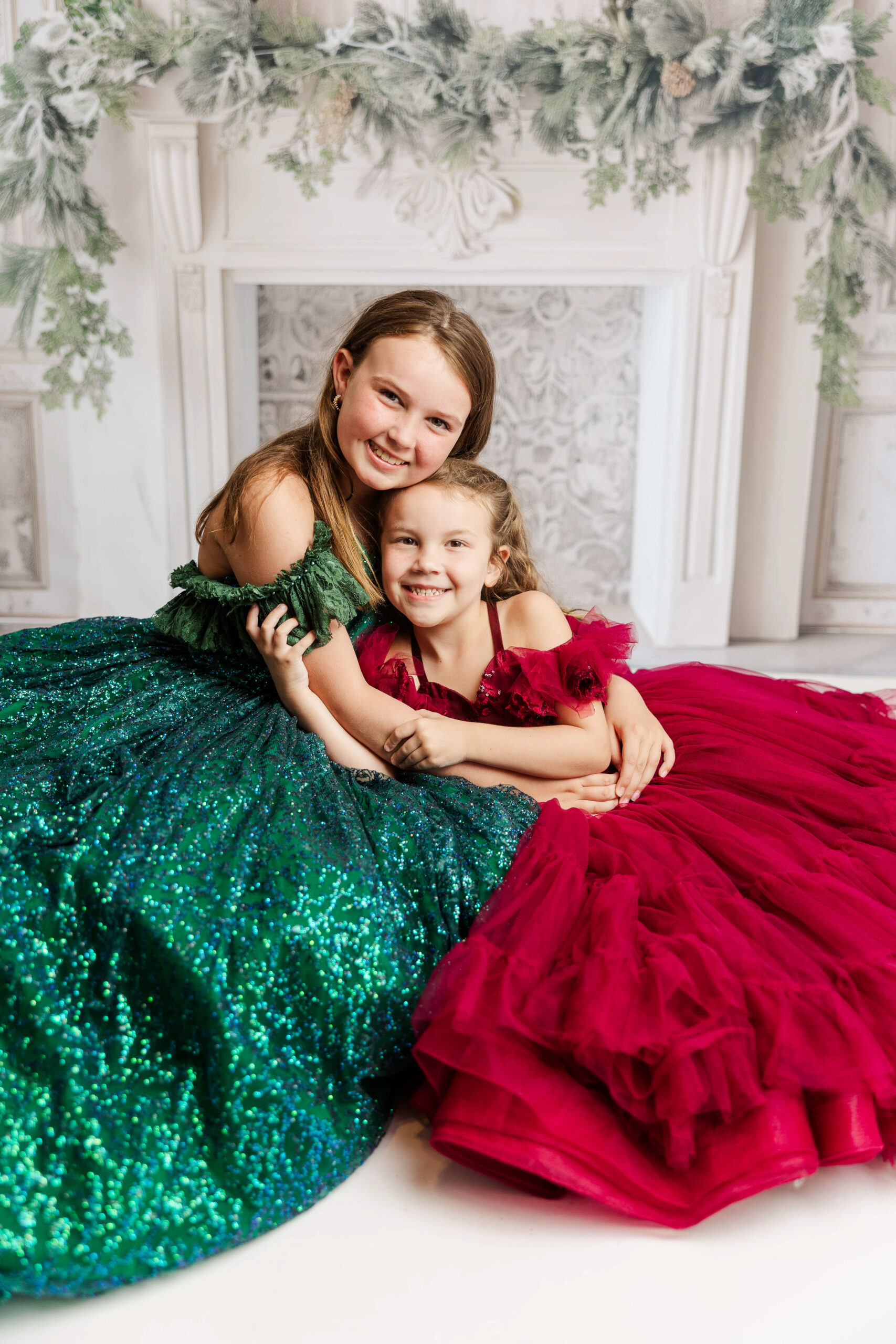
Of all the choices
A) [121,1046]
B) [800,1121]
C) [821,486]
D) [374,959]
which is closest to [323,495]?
[374,959]

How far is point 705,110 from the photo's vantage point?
3.26 meters

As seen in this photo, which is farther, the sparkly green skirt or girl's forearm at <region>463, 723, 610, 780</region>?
girl's forearm at <region>463, 723, 610, 780</region>

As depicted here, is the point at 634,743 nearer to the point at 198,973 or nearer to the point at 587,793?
the point at 587,793

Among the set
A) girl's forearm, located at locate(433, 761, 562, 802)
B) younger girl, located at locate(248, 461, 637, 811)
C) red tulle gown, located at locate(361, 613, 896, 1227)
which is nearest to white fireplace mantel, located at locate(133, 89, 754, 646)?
younger girl, located at locate(248, 461, 637, 811)

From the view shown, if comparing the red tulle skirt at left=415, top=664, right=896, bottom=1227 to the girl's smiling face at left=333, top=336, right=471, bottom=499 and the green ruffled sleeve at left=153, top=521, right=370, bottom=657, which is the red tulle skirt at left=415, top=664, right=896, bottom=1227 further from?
the girl's smiling face at left=333, top=336, right=471, bottom=499

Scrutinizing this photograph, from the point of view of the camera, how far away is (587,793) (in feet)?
5.12

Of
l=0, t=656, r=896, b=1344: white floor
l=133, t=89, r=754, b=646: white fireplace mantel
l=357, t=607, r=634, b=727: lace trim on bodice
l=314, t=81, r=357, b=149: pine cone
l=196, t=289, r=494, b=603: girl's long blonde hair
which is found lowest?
l=0, t=656, r=896, b=1344: white floor

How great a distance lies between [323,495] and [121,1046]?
0.82m

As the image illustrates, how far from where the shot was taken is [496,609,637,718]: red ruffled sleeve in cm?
158

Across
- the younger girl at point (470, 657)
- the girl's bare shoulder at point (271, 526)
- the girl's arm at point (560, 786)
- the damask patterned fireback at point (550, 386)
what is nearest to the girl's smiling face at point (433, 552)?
the younger girl at point (470, 657)

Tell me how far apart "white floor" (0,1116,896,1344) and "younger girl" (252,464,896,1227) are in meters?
0.05

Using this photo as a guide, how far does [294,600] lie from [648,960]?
691mm

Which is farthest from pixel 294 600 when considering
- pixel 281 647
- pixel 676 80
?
pixel 676 80

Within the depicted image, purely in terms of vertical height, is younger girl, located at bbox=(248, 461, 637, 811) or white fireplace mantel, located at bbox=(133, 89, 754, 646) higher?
white fireplace mantel, located at bbox=(133, 89, 754, 646)
